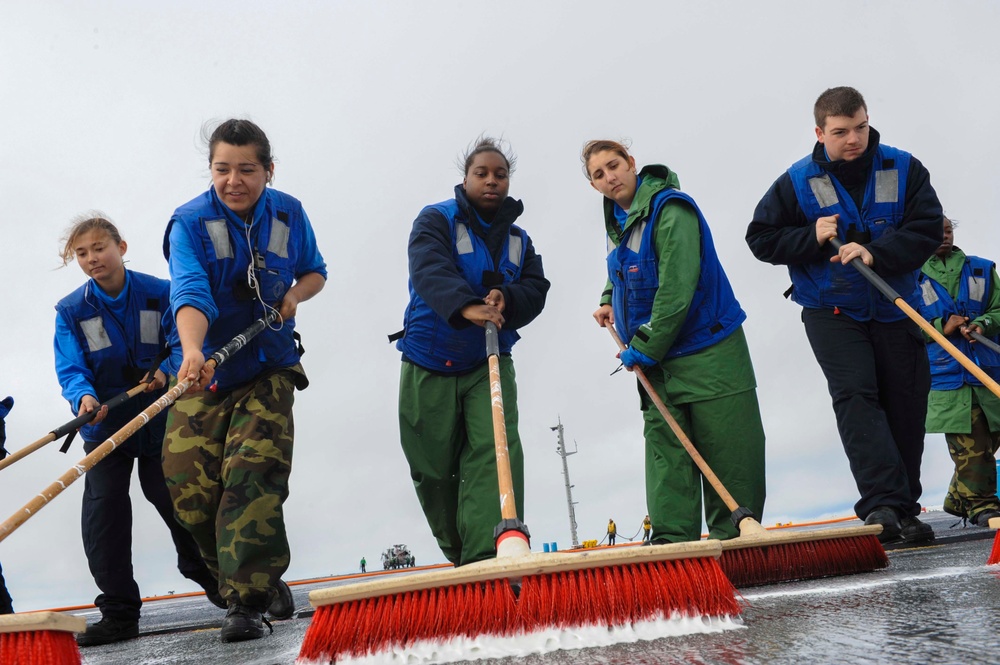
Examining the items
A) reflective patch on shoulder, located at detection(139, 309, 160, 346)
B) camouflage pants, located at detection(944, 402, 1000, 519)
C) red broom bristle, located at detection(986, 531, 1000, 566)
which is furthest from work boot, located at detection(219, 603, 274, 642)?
camouflage pants, located at detection(944, 402, 1000, 519)

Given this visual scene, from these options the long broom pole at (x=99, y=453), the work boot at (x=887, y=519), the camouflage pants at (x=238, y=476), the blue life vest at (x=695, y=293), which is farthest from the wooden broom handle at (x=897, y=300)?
the long broom pole at (x=99, y=453)

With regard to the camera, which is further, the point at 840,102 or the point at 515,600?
the point at 840,102

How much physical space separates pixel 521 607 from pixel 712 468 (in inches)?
90.0

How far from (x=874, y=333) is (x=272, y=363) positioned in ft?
10.2

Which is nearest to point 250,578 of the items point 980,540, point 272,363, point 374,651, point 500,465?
point 272,363

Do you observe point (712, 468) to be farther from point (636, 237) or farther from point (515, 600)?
point (515, 600)

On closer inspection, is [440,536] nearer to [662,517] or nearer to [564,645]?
[662,517]

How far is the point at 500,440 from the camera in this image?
2.94 m

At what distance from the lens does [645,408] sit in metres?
4.34

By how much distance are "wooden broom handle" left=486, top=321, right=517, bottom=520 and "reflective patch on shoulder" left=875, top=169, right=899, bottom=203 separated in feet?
7.38

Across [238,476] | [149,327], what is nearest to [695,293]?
[238,476]

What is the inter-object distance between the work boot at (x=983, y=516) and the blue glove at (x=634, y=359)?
3583 millimetres

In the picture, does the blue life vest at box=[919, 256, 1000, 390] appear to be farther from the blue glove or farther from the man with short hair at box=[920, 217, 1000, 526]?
the blue glove

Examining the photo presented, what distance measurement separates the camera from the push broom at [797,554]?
3.08 meters
